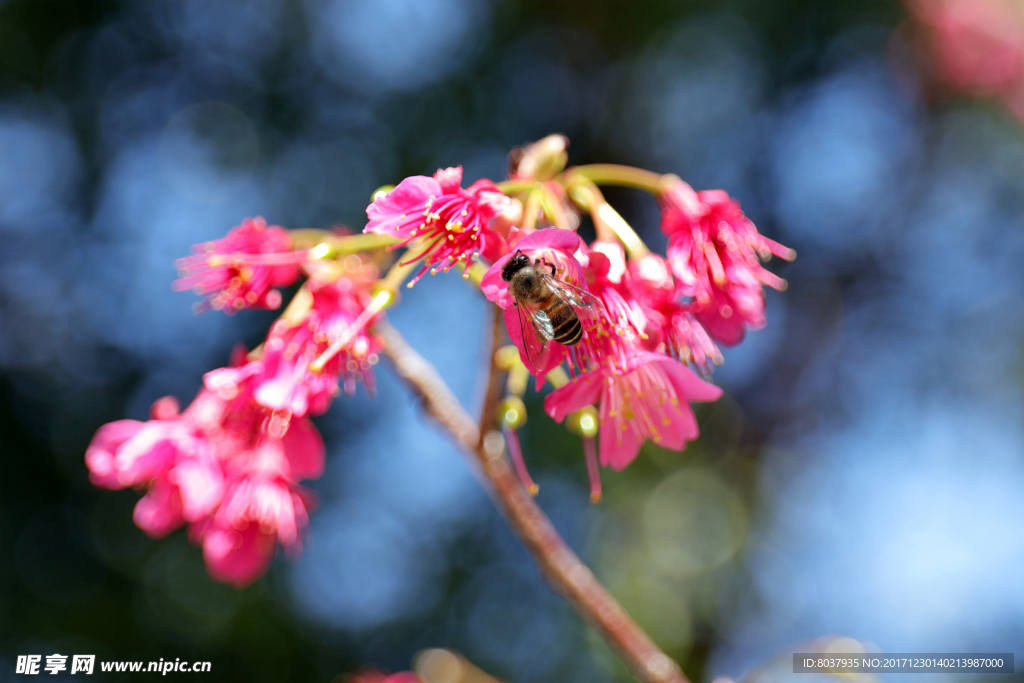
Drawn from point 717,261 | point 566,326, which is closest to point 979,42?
point 717,261

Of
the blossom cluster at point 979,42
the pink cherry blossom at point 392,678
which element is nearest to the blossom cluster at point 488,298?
the pink cherry blossom at point 392,678

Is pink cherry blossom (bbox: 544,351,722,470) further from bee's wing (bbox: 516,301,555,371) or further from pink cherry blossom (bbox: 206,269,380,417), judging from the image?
pink cherry blossom (bbox: 206,269,380,417)

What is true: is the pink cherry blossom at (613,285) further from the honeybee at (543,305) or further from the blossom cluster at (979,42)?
the blossom cluster at (979,42)

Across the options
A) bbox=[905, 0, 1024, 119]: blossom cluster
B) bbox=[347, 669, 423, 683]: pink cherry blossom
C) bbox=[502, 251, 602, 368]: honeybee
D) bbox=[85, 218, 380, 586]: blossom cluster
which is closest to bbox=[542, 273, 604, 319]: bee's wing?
bbox=[502, 251, 602, 368]: honeybee

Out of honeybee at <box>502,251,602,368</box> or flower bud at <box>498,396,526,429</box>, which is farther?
flower bud at <box>498,396,526,429</box>

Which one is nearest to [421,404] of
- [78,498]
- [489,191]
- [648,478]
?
[489,191]

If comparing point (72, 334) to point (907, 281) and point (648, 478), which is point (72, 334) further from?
point (907, 281)
